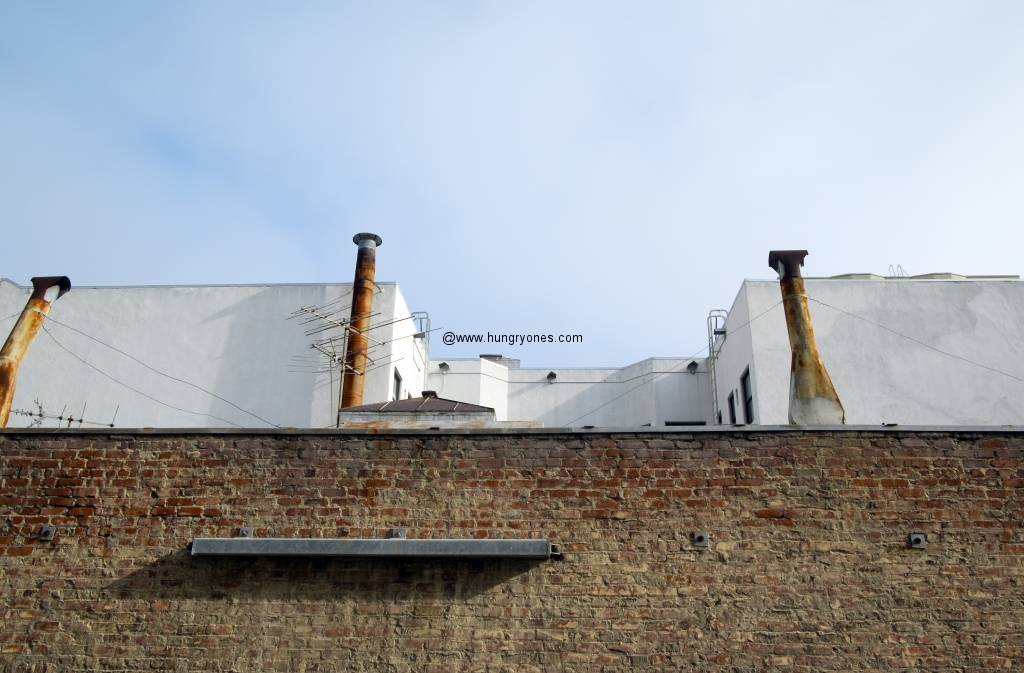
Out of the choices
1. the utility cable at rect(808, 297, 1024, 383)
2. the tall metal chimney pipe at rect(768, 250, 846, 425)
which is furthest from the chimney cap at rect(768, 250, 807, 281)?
the utility cable at rect(808, 297, 1024, 383)

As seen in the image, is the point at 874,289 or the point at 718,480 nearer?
the point at 718,480

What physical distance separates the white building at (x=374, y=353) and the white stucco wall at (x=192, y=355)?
31 mm

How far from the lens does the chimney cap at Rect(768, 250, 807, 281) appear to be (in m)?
11.6

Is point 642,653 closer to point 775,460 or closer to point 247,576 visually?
point 775,460

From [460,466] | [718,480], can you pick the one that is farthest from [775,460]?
[460,466]

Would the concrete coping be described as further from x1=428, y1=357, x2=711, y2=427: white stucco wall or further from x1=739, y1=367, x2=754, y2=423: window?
x1=428, y1=357, x2=711, y2=427: white stucco wall

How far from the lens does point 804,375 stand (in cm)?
1049

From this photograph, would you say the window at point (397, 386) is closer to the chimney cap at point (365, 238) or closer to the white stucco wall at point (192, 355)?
the white stucco wall at point (192, 355)

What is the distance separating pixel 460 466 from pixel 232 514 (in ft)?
7.84

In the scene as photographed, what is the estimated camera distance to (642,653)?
7348 millimetres

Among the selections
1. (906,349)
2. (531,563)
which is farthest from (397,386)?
(531,563)

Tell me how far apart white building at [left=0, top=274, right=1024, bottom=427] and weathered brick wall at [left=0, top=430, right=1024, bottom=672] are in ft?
28.9

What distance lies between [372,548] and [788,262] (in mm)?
7632

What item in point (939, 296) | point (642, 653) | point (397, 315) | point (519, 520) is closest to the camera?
point (642, 653)
